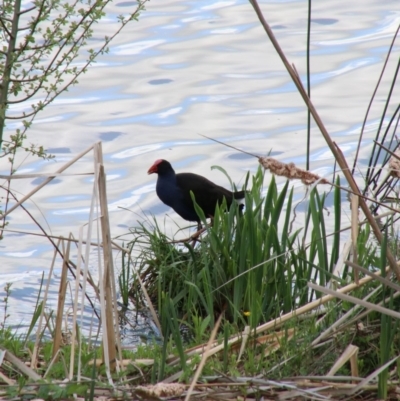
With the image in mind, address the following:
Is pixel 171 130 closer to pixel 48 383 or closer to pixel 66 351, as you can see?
pixel 66 351

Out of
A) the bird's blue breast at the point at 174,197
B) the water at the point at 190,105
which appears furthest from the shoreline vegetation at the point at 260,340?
the water at the point at 190,105

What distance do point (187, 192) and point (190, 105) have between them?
126 inches

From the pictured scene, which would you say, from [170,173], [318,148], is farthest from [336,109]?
[170,173]

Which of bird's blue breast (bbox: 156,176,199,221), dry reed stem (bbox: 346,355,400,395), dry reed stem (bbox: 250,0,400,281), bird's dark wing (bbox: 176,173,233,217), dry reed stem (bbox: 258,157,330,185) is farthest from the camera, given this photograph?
bird's blue breast (bbox: 156,176,199,221)

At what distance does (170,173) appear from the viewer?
6.17 metres

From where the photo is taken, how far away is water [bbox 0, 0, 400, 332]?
7.17 metres

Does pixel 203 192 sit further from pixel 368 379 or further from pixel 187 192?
pixel 368 379

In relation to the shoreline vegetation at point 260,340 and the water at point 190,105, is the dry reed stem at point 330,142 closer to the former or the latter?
the shoreline vegetation at point 260,340

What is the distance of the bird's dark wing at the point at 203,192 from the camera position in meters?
5.73

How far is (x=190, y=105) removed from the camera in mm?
9008

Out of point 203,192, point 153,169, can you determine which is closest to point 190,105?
point 153,169

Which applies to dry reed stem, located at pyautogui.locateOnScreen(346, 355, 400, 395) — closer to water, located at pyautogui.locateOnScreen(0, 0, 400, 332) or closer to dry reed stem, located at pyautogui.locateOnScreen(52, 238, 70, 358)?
dry reed stem, located at pyautogui.locateOnScreen(52, 238, 70, 358)

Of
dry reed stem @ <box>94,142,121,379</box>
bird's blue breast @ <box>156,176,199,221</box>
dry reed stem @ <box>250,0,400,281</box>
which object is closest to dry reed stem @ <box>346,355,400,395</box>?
dry reed stem @ <box>250,0,400,281</box>

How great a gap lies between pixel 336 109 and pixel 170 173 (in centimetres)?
315
